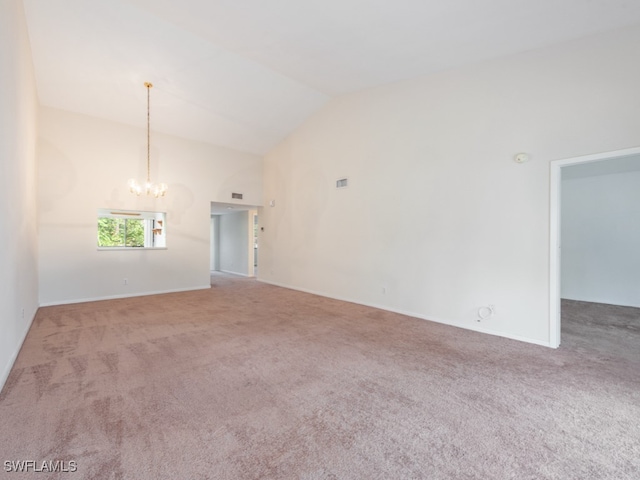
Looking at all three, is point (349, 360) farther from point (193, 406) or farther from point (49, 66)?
point (49, 66)

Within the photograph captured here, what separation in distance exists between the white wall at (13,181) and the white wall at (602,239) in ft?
28.6

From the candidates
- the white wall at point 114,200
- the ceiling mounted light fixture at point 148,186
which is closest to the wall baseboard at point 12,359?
the white wall at point 114,200

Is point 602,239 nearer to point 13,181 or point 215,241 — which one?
point 13,181

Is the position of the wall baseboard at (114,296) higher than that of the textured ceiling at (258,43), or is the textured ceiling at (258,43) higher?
the textured ceiling at (258,43)

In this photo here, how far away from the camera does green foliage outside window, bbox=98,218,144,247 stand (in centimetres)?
596

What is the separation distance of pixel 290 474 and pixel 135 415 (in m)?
1.22

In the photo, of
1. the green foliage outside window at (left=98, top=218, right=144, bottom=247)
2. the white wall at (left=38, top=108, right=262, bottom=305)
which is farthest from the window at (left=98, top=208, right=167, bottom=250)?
the white wall at (left=38, top=108, right=262, bottom=305)

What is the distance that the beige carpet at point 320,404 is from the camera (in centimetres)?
165

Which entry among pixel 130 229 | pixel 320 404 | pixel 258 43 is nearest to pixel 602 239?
pixel 320 404

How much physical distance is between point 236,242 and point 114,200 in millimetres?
4381

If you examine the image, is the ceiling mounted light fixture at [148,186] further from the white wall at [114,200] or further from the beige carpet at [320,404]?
the beige carpet at [320,404]

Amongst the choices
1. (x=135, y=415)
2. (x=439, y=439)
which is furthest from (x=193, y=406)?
(x=439, y=439)

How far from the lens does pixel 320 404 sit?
2225mm

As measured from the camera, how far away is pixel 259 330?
4008mm
